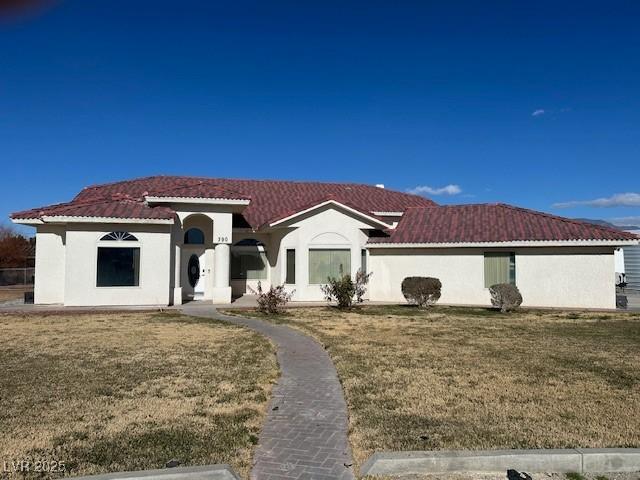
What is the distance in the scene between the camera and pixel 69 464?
5.07 metres

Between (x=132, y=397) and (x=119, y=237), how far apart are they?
46.2 ft

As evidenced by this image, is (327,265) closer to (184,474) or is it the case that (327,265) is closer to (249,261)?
(249,261)

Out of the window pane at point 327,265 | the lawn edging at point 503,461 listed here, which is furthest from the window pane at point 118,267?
the lawn edging at point 503,461

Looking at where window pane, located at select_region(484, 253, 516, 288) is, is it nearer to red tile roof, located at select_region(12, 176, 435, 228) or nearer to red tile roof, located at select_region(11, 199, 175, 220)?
red tile roof, located at select_region(12, 176, 435, 228)

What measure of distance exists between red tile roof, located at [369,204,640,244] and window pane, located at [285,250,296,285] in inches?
152

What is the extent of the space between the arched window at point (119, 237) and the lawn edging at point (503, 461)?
1737 cm

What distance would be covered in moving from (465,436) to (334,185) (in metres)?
28.6

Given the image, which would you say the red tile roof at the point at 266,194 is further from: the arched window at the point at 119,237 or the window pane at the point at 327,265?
the window pane at the point at 327,265

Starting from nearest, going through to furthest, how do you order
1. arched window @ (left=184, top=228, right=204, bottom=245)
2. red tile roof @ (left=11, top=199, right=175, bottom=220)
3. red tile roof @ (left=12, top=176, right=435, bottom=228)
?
1. red tile roof @ (left=11, top=199, right=175, bottom=220)
2. red tile roof @ (left=12, top=176, right=435, bottom=228)
3. arched window @ (left=184, top=228, right=204, bottom=245)

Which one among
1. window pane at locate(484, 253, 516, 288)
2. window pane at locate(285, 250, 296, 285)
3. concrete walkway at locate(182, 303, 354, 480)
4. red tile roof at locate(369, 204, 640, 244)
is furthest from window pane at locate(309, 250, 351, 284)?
concrete walkway at locate(182, 303, 354, 480)

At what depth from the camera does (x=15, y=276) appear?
4500 centimetres

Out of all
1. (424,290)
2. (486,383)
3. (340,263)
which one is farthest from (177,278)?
(486,383)

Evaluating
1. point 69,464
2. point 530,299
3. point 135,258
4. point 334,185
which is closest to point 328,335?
point 69,464

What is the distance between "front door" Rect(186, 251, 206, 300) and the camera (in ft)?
80.4
